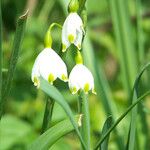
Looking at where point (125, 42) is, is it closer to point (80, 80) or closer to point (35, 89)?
point (80, 80)

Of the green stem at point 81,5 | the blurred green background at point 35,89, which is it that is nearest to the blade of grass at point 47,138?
the green stem at point 81,5

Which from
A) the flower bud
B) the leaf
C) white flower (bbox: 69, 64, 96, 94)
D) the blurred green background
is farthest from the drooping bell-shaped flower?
the leaf

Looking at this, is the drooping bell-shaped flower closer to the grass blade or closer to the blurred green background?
the grass blade

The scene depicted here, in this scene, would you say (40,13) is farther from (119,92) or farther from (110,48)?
(119,92)

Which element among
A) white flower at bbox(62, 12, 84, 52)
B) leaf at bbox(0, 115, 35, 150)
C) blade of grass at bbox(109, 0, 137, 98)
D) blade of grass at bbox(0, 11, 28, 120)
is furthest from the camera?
leaf at bbox(0, 115, 35, 150)

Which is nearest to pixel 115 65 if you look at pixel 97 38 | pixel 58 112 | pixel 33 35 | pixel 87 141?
pixel 97 38
